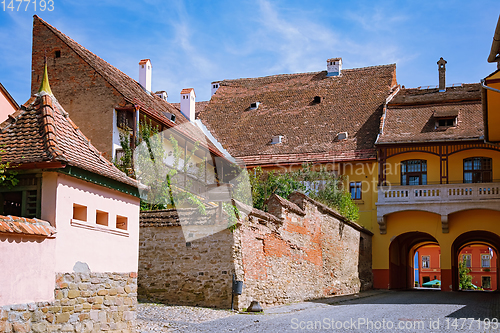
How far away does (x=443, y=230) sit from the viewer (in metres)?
31.2

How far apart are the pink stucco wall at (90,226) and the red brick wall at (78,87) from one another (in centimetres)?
946

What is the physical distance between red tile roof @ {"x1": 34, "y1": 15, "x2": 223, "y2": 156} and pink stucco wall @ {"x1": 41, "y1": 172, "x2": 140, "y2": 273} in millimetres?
10373

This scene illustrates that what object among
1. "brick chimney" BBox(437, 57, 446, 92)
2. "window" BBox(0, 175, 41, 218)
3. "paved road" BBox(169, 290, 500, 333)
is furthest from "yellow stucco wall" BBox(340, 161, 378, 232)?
"window" BBox(0, 175, 41, 218)

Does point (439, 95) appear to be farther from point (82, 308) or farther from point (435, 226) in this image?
point (82, 308)

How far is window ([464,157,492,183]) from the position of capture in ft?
102

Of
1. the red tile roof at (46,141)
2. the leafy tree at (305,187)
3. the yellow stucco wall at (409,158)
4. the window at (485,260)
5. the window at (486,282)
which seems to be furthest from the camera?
the window at (485,260)

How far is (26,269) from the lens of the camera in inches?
353

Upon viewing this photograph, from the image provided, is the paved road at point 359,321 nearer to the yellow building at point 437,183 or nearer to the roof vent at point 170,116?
the roof vent at point 170,116

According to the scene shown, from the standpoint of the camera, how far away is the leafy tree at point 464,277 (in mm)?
54906

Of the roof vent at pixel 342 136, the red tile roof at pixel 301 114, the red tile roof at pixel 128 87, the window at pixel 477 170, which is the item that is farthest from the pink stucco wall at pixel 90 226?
the window at pixel 477 170

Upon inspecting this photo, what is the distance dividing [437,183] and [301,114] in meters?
9.67

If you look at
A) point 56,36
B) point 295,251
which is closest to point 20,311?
point 295,251

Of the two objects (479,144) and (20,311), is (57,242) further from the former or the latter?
(479,144)

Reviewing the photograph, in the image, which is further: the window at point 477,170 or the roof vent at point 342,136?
the roof vent at point 342,136
